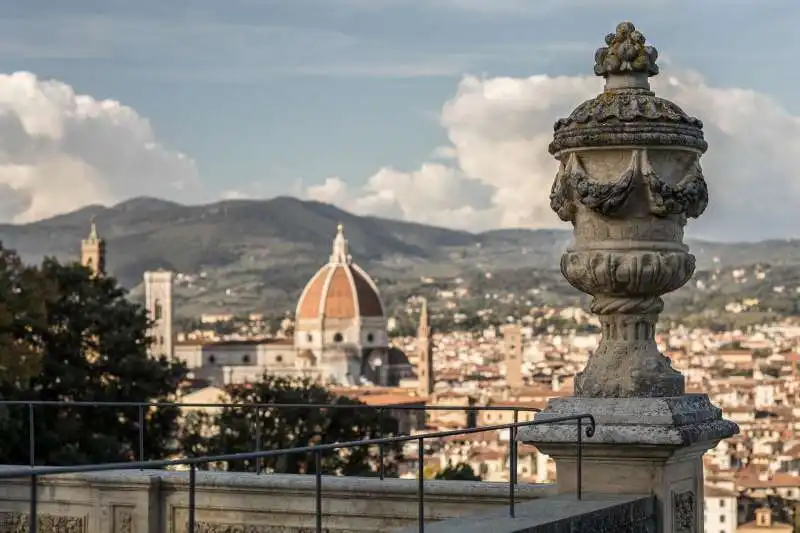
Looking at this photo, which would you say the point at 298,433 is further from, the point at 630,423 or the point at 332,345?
the point at 332,345

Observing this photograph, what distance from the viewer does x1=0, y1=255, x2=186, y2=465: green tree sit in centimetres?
3123

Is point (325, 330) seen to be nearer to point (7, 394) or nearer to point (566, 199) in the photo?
point (7, 394)

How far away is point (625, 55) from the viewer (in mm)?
8023

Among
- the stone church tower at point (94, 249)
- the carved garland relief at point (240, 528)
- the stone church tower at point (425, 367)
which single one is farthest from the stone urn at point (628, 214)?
the stone church tower at point (425, 367)

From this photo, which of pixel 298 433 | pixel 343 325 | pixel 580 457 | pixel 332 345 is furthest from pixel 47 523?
pixel 332 345

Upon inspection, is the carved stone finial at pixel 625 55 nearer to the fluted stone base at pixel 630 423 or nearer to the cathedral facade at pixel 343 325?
the fluted stone base at pixel 630 423

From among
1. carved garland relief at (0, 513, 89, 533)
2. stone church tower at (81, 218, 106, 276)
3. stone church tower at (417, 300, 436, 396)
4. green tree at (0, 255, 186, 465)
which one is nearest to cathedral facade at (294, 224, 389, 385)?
stone church tower at (417, 300, 436, 396)

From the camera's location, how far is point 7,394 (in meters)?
28.5

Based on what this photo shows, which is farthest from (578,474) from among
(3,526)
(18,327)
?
(18,327)

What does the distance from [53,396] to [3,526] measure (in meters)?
24.7

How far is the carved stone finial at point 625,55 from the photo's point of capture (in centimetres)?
800

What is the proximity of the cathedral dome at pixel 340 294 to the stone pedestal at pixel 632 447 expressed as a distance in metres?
162

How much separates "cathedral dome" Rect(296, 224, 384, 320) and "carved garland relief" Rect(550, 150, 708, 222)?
162 m

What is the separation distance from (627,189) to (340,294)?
16459 cm
